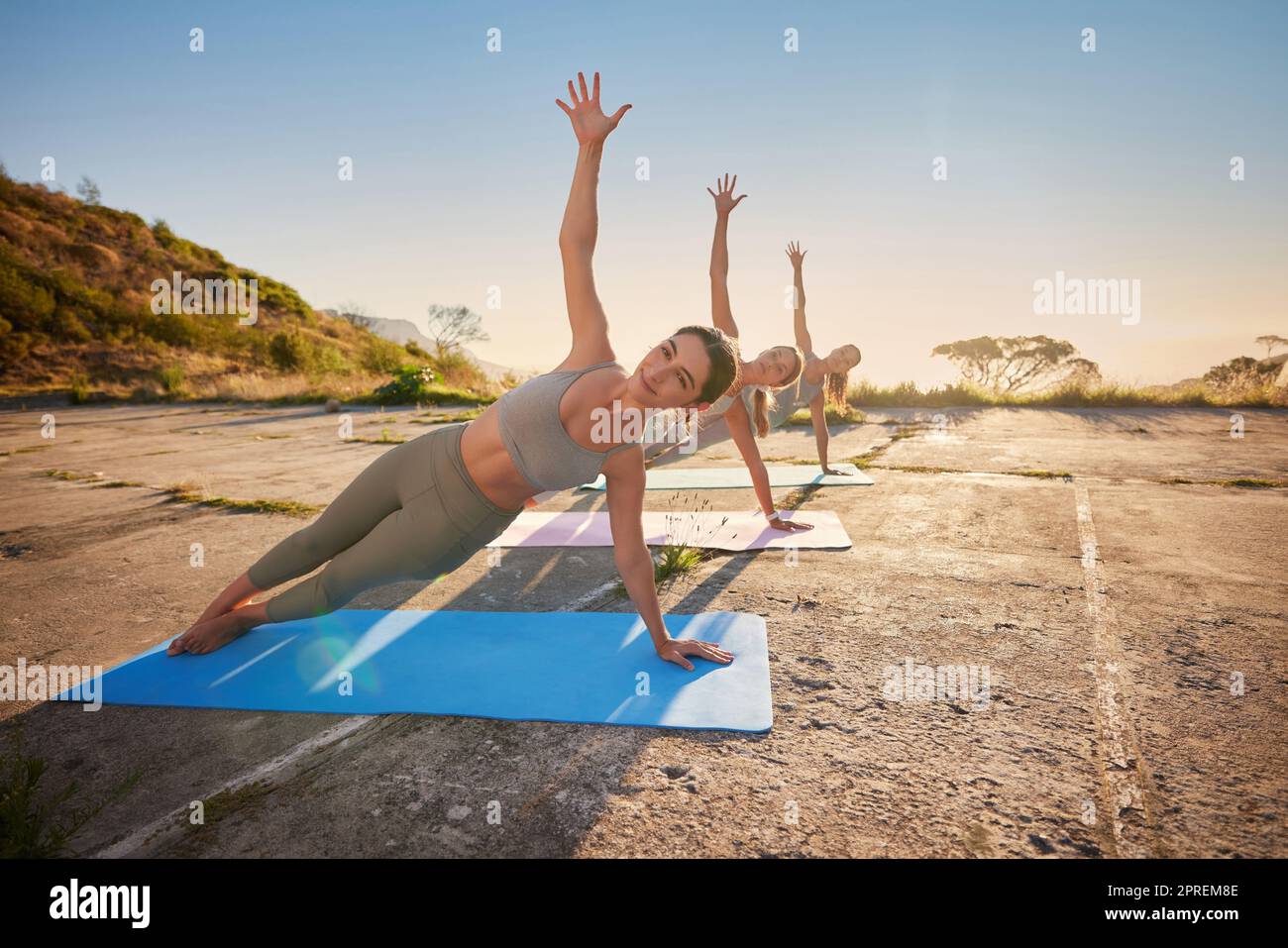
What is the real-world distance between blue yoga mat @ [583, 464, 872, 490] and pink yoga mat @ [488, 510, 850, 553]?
955 millimetres

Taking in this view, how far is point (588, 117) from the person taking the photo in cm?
260

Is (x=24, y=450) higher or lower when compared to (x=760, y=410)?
lower

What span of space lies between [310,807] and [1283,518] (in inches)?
239

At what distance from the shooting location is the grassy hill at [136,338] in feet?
58.5

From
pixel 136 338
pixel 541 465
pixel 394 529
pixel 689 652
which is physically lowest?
pixel 689 652

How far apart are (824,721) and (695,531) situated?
93.9 inches

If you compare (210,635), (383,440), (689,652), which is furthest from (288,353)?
(689,652)

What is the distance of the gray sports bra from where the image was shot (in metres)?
2.34

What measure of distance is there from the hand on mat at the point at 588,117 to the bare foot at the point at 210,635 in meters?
2.54

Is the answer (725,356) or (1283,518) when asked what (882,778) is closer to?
(725,356)

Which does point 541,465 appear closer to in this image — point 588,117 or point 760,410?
point 588,117

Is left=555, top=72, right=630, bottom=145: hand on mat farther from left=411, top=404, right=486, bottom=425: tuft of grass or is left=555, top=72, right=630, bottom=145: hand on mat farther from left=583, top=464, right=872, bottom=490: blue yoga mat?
left=411, top=404, right=486, bottom=425: tuft of grass

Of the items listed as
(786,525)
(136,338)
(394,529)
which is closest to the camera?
(394,529)

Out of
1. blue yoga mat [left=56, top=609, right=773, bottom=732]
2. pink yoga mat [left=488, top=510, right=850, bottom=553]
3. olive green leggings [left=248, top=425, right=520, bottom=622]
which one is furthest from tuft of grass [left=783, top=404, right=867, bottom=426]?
olive green leggings [left=248, top=425, right=520, bottom=622]
